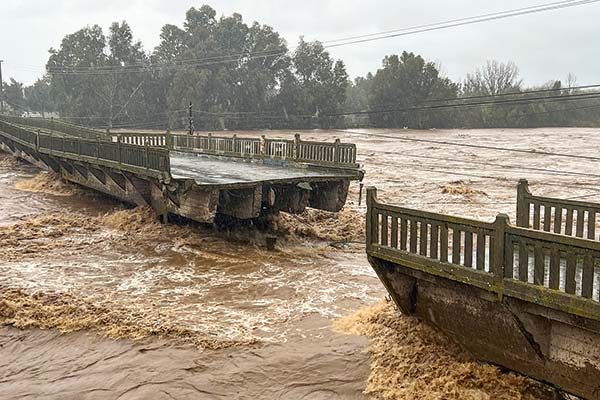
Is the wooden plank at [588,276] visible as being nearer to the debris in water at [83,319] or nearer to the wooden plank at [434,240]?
the wooden plank at [434,240]

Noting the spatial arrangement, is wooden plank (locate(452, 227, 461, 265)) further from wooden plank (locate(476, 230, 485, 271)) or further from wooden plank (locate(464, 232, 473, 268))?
wooden plank (locate(476, 230, 485, 271))

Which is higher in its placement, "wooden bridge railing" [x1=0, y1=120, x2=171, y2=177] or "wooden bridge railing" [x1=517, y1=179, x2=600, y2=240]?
"wooden bridge railing" [x1=0, y1=120, x2=171, y2=177]

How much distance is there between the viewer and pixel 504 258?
592 cm

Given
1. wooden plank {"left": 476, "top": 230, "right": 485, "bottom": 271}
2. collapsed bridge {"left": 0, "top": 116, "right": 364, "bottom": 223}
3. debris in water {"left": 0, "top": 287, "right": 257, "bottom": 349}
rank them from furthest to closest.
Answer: collapsed bridge {"left": 0, "top": 116, "right": 364, "bottom": 223}
debris in water {"left": 0, "top": 287, "right": 257, "bottom": 349}
wooden plank {"left": 476, "top": 230, "right": 485, "bottom": 271}

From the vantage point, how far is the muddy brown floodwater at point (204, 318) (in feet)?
22.8

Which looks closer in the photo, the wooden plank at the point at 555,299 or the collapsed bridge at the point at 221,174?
the wooden plank at the point at 555,299

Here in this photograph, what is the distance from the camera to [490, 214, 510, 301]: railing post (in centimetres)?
591

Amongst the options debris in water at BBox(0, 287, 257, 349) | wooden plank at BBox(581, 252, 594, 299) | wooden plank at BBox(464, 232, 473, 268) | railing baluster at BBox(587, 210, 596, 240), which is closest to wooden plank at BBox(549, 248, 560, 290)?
wooden plank at BBox(581, 252, 594, 299)

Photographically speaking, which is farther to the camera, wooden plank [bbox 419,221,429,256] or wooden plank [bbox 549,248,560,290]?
wooden plank [bbox 419,221,429,256]

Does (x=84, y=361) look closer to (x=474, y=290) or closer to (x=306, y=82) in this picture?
(x=474, y=290)

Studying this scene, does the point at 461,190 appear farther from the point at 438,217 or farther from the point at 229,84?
the point at 229,84

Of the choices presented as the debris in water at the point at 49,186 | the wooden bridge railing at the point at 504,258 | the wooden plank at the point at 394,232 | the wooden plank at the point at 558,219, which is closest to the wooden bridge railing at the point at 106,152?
the debris in water at the point at 49,186

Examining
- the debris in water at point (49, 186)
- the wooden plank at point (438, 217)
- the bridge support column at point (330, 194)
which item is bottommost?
the debris in water at point (49, 186)

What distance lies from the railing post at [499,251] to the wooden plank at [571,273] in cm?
66
